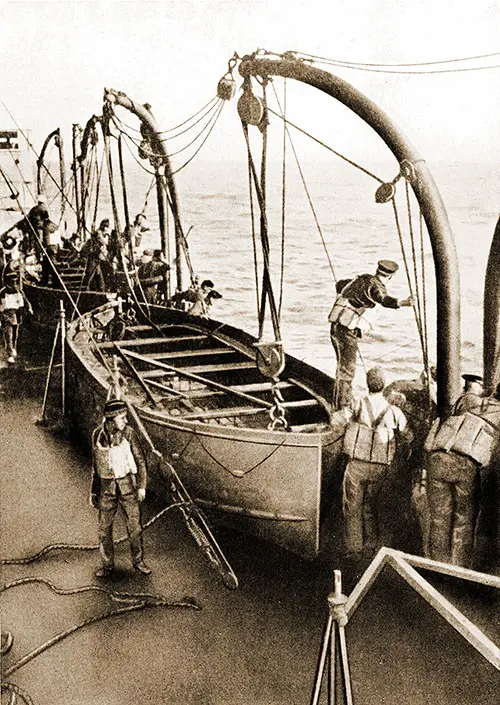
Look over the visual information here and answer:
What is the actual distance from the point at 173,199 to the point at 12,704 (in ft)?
29.9

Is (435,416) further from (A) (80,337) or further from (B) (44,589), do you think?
(A) (80,337)

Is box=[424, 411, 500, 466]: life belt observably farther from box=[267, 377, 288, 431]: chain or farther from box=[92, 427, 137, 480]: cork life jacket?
box=[92, 427, 137, 480]: cork life jacket

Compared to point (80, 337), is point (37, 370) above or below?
below

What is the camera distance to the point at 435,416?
6.25m

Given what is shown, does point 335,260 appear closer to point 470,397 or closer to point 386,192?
point 386,192

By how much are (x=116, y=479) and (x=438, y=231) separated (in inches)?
134

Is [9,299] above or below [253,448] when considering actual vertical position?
above

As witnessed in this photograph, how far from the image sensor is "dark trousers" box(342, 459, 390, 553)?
18.4 ft

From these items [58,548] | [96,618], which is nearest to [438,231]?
[96,618]

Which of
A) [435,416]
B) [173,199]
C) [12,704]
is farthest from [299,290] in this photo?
[12,704]

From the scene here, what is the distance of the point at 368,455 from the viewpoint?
5.49 meters

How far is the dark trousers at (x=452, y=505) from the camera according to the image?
5102mm

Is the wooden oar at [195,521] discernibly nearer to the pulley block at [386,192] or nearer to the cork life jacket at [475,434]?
the cork life jacket at [475,434]

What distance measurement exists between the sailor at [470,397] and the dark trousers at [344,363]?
1.27m
